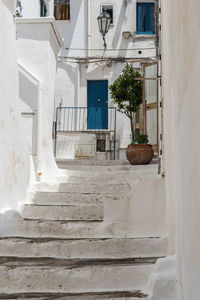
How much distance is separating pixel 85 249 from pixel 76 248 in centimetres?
10

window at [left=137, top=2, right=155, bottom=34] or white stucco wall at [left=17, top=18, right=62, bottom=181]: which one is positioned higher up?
window at [left=137, top=2, right=155, bottom=34]

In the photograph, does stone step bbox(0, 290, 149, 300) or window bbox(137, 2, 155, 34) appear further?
window bbox(137, 2, 155, 34)

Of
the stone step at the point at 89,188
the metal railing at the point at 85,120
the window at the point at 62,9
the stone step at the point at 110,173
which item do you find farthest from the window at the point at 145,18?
the stone step at the point at 89,188

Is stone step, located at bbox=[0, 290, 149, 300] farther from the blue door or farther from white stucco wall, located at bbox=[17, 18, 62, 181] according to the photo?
the blue door

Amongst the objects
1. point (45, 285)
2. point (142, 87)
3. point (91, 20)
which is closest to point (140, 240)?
point (45, 285)

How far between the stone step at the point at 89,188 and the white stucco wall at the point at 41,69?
0.58 meters

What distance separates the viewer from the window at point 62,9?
50.0ft

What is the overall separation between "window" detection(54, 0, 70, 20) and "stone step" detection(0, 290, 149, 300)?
1262cm

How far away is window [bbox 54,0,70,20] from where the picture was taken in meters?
15.2

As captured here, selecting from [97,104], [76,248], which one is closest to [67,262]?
[76,248]

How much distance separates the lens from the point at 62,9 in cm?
1530

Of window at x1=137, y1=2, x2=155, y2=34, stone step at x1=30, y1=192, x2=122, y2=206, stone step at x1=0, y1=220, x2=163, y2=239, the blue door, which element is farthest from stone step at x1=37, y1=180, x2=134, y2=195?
window at x1=137, y1=2, x2=155, y2=34

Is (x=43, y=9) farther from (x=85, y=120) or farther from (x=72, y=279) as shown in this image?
(x=72, y=279)

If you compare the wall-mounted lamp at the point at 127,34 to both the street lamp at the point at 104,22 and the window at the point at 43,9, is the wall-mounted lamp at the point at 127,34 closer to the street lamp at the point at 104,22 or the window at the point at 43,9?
the street lamp at the point at 104,22
